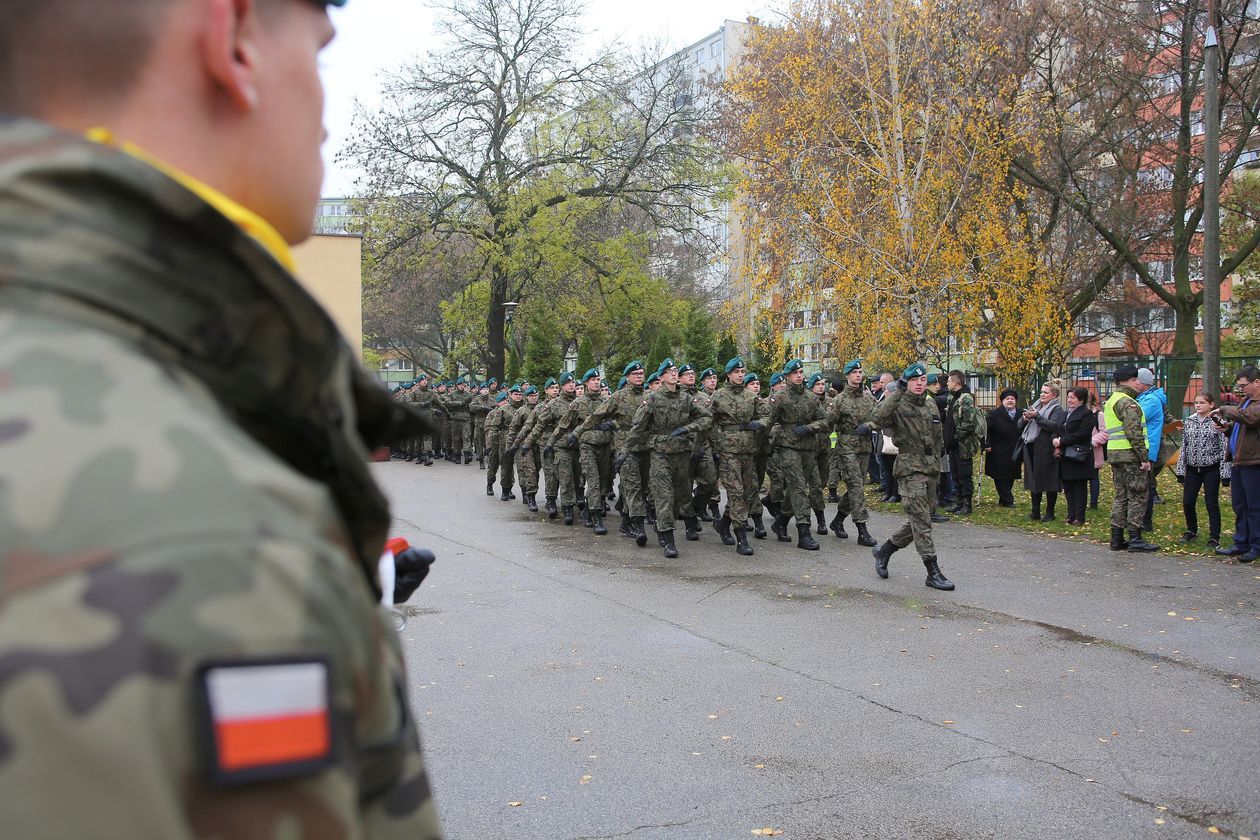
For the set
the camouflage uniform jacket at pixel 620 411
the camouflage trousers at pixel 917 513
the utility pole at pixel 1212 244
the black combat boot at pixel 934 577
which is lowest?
the black combat boot at pixel 934 577

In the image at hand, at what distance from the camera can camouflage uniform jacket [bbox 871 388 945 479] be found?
33.0 ft

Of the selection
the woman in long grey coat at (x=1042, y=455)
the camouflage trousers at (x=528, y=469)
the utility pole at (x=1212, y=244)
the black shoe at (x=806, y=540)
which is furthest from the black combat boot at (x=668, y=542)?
the utility pole at (x=1212, y=244)

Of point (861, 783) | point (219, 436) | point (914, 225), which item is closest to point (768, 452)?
point (914, 225)

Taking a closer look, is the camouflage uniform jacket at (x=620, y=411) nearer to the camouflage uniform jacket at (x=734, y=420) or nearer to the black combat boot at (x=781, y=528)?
the camouflage uniform jacket at (x=734, y=420)

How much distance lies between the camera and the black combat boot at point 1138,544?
11.9 meters

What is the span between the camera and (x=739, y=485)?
494 inches

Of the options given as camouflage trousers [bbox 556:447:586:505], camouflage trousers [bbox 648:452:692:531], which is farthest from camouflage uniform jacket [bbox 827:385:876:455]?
camouflage trousers [bbox 556:447:586:505]

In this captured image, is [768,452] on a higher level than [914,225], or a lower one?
lower

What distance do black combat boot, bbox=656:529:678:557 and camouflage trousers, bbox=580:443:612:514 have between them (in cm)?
223

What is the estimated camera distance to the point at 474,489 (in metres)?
20.5

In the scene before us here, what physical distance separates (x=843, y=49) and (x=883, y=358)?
5904 mm

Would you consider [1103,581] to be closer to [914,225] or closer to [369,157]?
[914,225]

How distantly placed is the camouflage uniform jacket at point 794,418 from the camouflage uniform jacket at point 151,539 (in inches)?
499

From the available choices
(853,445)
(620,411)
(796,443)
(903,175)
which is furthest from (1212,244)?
(620,411)
